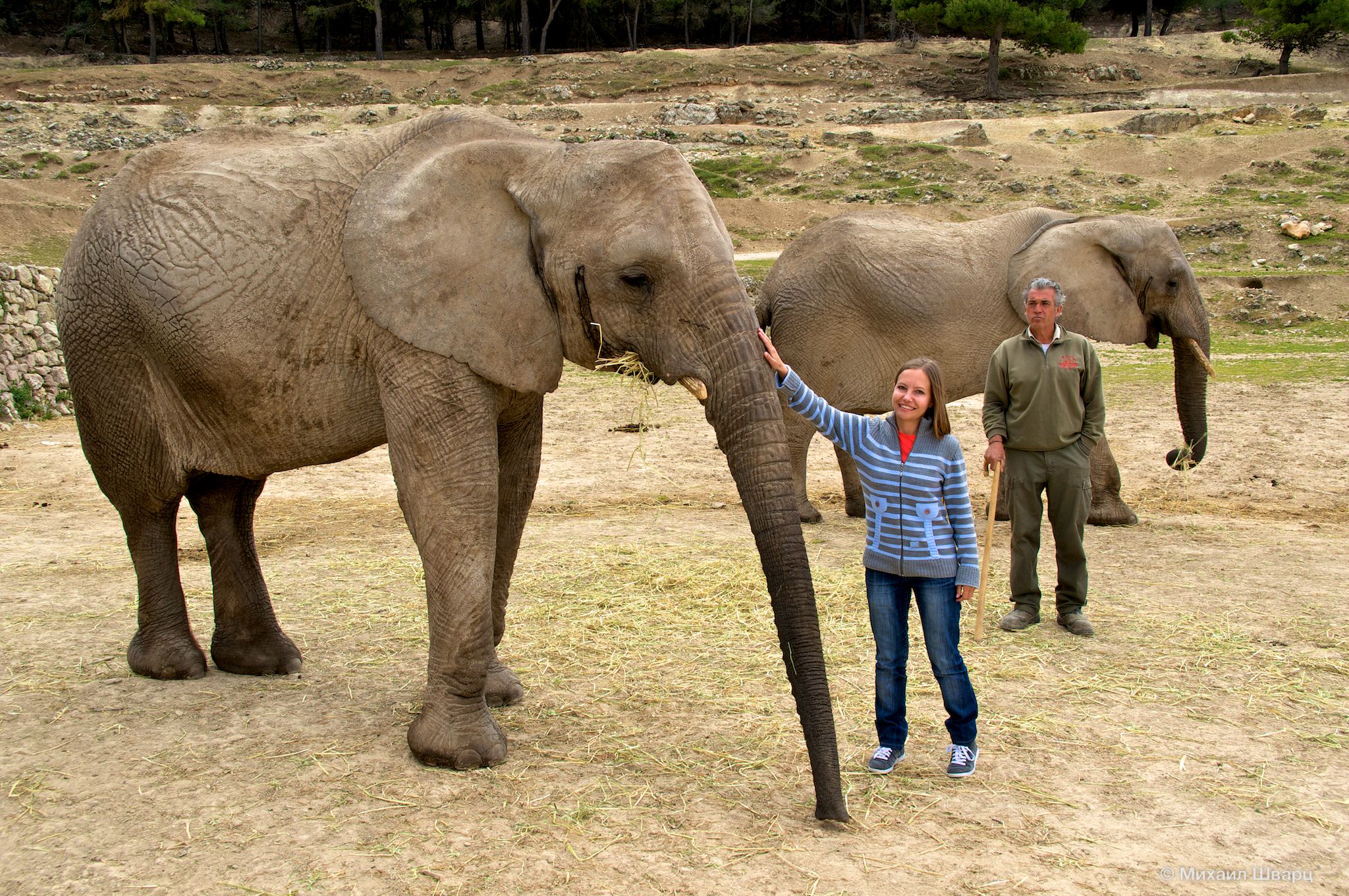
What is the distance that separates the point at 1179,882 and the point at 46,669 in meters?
5.32

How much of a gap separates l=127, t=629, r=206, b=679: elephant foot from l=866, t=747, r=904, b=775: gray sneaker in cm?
345

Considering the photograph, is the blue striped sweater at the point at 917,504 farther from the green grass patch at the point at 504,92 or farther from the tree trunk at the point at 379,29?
the tree trunk at the point at 379,29

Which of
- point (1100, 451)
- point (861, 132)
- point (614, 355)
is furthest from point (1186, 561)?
point (861, 132)

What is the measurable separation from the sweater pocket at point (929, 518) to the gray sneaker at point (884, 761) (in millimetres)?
843

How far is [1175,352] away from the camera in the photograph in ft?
31.7

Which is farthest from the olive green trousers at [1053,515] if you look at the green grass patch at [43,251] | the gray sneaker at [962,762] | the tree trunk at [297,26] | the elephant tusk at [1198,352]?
the tree trunk at [297,26]

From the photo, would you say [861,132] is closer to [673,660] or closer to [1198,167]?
[1198,167]

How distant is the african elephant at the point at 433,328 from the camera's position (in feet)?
13.5

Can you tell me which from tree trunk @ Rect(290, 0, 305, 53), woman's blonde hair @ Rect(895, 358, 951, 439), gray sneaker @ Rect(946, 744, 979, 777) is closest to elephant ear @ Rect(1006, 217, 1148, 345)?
woman's blonde hair @ Rect(895, 358, 951, 439)

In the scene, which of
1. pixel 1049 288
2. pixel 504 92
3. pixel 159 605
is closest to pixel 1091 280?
pixel 1049 288

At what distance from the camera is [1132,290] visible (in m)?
9.54

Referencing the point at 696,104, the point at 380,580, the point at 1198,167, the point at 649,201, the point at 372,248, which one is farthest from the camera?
the point at 696,104

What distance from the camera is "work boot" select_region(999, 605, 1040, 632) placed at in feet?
21.8

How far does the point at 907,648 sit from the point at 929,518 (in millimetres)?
536
